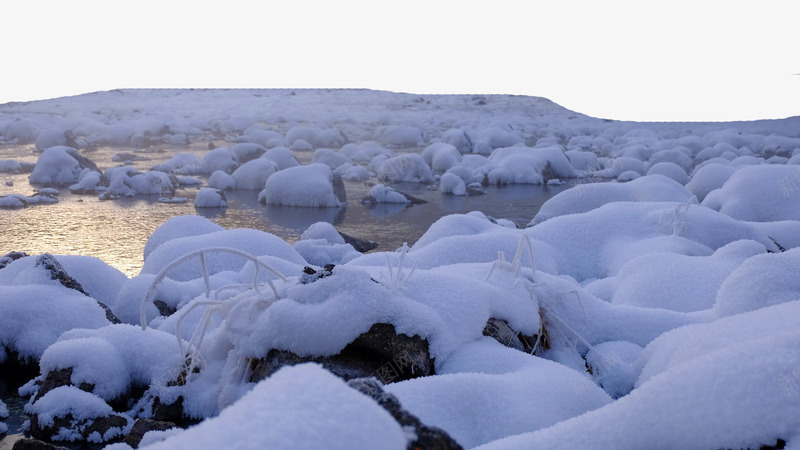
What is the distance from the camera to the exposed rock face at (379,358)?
8.89ft

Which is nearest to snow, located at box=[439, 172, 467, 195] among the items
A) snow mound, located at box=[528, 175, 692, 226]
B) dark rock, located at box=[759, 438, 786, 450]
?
snow mound, located at box=[528, 175, 692, 226]

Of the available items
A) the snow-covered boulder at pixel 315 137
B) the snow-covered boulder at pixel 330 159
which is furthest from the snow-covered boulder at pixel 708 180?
the snow-covered boulder at pixel 315 137

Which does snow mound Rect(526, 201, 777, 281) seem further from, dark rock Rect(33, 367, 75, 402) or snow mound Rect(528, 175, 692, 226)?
dark rock Rect(33, 367, 75, 402)

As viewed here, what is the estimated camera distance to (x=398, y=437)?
3.83 ft

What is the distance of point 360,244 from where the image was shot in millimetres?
9250

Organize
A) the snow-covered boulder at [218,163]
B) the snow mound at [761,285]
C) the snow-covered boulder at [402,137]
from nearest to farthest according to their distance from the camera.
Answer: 1. the snow mound at [761,285]
2. the snow-covered boulder at [218,163]
3. the snow-covered boulder at [402,137]

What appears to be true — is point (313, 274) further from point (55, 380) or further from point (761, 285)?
point (761, 285)

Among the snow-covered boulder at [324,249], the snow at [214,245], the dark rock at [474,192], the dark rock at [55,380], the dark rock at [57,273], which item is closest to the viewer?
the dark rock at [55,380]

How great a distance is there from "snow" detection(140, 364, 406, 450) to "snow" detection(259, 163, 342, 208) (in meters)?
11.7

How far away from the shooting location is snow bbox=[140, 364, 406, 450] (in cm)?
108

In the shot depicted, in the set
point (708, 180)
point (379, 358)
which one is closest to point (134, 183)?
point (708, 180)

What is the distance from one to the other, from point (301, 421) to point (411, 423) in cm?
31

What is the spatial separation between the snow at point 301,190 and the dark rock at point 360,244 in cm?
342

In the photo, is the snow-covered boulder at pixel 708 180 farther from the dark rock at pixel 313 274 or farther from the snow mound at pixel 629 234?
the dark rock at pixel 313 274
